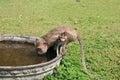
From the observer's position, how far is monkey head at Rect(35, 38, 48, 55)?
5492 mm

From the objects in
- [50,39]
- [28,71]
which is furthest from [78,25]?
[28,71]

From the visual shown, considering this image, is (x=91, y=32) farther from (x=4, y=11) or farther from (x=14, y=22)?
(x=4, y=11)

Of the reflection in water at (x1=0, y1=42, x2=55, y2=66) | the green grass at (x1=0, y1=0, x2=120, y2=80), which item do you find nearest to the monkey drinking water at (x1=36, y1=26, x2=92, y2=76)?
the reflection in water at (x1=0, y1=42, x2=55, y2=66)

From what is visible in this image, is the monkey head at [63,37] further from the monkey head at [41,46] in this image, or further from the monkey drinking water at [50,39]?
the monkey head at [41,46]

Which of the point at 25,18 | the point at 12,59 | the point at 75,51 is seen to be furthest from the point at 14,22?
the point at 12,59

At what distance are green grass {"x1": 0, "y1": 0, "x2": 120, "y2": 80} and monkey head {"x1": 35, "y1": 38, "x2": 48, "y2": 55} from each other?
427 mm

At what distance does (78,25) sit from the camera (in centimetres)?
869

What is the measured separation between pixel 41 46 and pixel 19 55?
1.39 feet

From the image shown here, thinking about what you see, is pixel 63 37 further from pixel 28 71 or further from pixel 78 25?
pixel 78 25

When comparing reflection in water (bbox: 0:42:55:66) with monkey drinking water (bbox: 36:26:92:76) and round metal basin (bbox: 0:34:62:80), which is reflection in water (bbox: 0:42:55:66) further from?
round metal basin (bbox: 0:34:62:80)

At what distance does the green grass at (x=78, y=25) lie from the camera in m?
5.78

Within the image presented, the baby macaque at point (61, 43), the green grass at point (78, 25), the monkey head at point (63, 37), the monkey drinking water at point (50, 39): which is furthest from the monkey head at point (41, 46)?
the green grass at point (78, 25)

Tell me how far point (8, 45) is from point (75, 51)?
4.86 ft

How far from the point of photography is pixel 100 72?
227 inches
